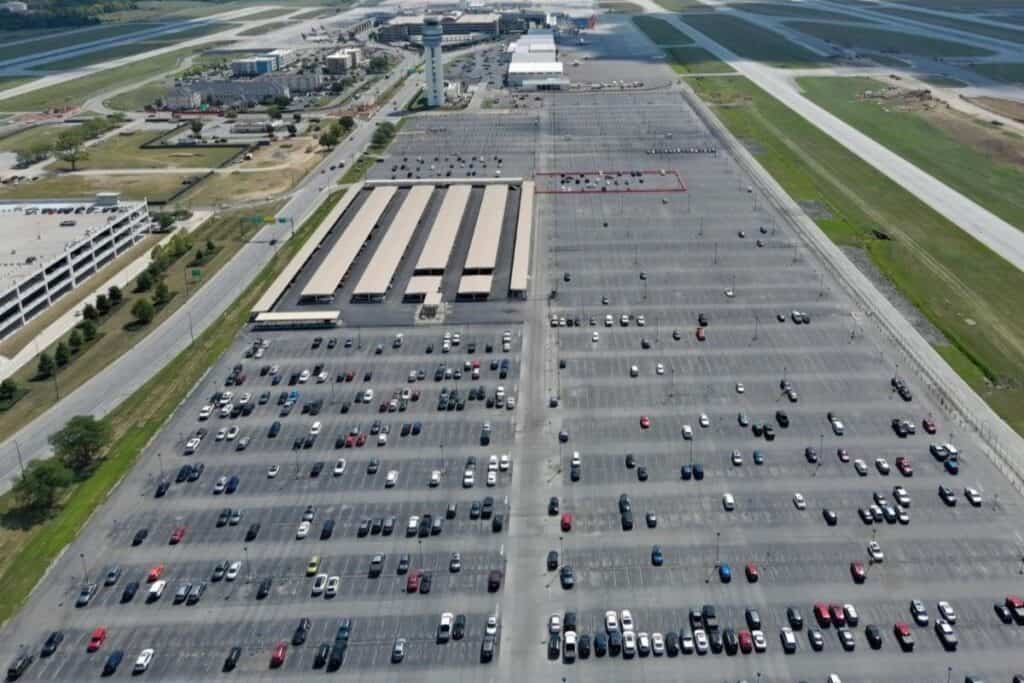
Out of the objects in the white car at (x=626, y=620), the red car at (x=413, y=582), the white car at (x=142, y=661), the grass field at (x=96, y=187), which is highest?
the grass field at (x=96, y=187)

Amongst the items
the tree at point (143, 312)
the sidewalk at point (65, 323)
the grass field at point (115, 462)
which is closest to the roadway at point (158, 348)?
the grass field at point (115, 462)

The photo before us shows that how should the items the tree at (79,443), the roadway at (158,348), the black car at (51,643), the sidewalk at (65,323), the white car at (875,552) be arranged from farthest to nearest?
the sidewalk at (65,323)
the roadway at (158,348)
the tree at (79,443)
the white car at (875,552)
the black car at (51,643)

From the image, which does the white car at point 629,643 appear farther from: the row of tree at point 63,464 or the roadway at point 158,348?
the roadway at point 158,348

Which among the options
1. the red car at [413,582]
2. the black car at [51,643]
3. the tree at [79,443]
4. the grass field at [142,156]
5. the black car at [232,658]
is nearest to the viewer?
the black car at [232,658]

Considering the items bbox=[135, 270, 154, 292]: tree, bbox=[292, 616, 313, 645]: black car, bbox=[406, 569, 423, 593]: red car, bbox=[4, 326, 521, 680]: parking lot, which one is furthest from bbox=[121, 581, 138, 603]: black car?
bbox=[135, 270, 154, 292]: tree

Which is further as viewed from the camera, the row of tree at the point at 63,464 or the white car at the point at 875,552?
the row of tree at the point at 63,464

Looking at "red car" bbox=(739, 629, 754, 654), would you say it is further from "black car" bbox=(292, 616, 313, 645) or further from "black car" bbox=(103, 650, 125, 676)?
"black car" bbox=(103, 650, 125, 676)
